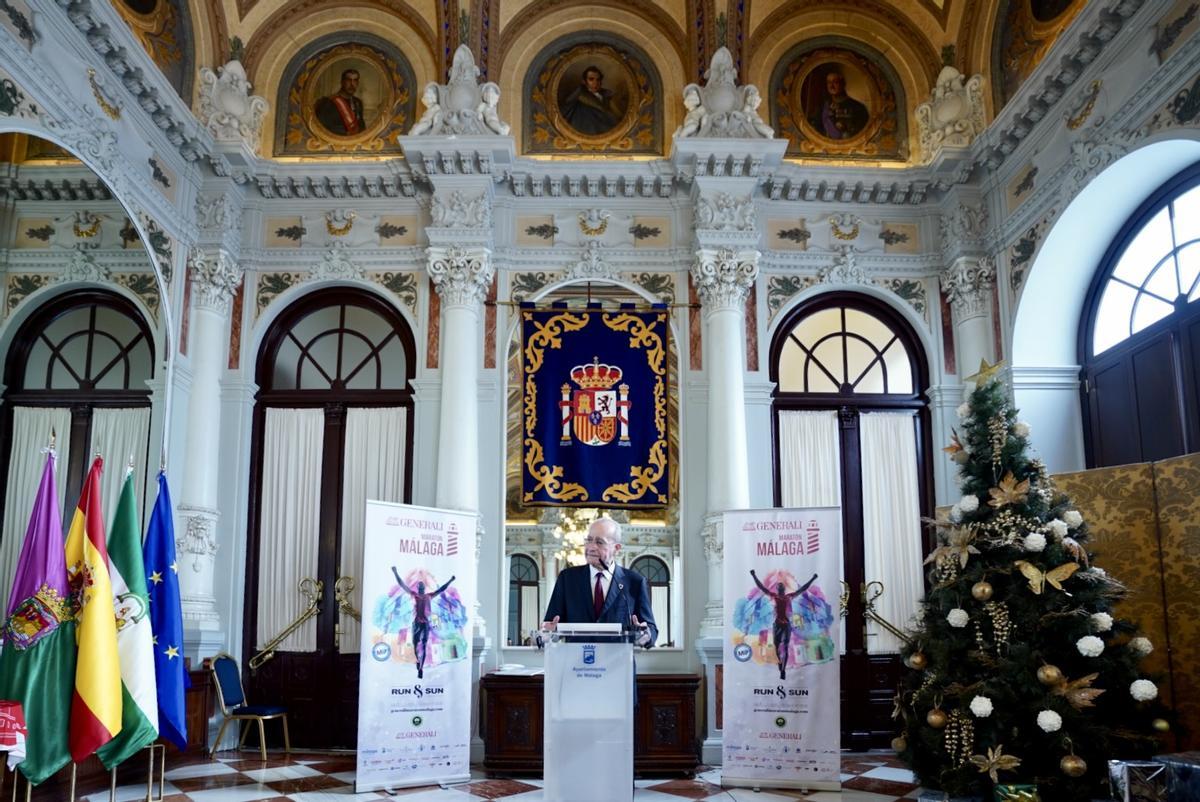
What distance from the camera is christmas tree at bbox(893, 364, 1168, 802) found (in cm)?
587

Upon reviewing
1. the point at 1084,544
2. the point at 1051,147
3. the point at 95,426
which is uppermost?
the point at 1051,147

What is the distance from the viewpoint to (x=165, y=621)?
22.1ft

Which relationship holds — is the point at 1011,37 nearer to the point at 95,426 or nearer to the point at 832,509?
the point at 832,509

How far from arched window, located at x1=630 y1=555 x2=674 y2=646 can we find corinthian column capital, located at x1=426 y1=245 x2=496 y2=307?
126 inches

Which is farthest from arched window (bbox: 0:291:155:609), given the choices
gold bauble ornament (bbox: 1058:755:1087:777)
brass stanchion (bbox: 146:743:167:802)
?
gold bauble ornament (bbox: 1058:755:1087:777)

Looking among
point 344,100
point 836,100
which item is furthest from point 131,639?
point 836,100

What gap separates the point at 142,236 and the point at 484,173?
2944 millimetres

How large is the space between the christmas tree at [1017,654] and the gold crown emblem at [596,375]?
3.73 meters

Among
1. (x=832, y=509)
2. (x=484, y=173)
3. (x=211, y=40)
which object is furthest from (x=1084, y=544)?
(x=211, y=40)

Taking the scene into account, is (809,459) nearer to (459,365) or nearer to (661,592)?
(661,592)

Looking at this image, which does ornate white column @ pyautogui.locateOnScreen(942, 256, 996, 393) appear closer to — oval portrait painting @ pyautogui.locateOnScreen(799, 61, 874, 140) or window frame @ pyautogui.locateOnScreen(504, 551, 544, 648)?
oval portrait painting @ pyautogui.locateOnScreen(799, 61, 874, 140)

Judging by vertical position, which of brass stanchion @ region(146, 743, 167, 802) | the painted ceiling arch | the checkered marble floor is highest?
the painted ceiling arch

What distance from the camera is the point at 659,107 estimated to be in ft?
34.3

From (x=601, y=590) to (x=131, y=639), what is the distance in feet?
8.94
